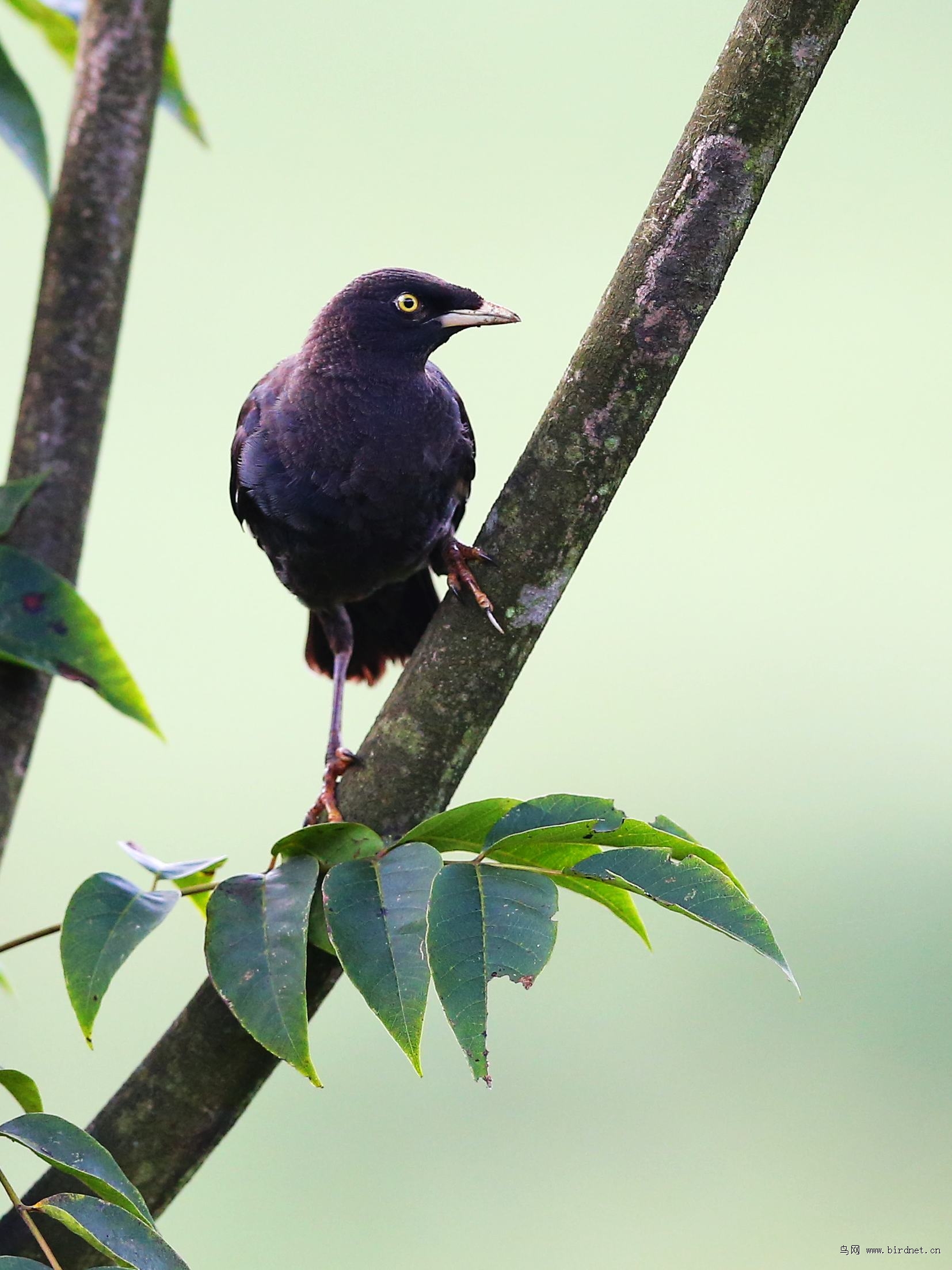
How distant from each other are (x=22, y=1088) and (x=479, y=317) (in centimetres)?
128

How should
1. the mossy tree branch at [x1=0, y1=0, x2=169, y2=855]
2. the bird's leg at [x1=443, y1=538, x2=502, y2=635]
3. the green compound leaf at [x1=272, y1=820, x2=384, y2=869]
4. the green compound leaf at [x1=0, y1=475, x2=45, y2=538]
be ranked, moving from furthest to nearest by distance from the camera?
the mossy tree branch at [x1=0, y1=0, x2=169, y2=855] → the green compound leaf at [x1=0, y1=475, x2=45, y2=538] → the bird's leg at [x1=443, y1=538, x2=502, y2=635] → the green compound leaf at [x1=272, y1=820, x2=384, y2=869]

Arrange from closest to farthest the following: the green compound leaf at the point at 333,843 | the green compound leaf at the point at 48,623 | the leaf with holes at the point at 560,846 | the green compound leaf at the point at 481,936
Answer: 1. the green compound leaf at the point at 481,936
2. the leaf with holes at the point at 560,846
3. the green compound leaf at the point at 333,843
4. the green compound leaf at the point at 48,623

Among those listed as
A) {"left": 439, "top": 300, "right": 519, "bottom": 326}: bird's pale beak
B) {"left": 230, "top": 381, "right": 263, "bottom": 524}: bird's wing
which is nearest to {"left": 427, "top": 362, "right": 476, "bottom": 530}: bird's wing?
{"left": 439, "top": 300, "right": 519, "bottom": 326}: bird's pale beak

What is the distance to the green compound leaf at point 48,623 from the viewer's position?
5.39ft

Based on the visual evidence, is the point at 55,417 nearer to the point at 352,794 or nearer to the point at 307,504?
the point at 307,504

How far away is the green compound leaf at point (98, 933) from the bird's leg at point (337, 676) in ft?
1.84

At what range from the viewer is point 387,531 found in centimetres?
194

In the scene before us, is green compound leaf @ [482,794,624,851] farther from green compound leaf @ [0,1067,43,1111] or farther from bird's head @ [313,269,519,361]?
bird's head @ [313,269,519,361]

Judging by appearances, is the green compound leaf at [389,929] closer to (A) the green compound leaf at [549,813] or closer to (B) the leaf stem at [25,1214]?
(A) the green compound leaf at [549,813]

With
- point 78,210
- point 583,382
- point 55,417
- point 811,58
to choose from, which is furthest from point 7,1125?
point 78,210

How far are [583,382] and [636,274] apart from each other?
13 centimetres

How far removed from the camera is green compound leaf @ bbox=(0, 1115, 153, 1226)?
42.3 inches

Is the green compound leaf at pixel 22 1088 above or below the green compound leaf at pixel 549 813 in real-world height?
below

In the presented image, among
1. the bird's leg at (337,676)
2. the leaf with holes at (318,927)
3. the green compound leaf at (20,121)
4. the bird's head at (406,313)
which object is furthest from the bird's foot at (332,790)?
the green compound leaf at (20,121)
